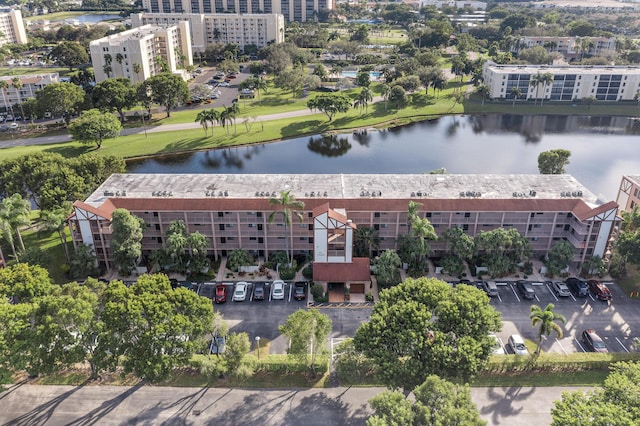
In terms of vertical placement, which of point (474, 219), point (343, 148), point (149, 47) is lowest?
point (343, 148)

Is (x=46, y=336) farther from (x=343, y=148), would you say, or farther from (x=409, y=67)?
(x=409, y=67)

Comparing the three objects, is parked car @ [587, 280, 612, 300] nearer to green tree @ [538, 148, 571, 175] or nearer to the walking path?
green tree @ [538, 148, 571, 175]

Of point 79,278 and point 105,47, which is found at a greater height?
point 105,47

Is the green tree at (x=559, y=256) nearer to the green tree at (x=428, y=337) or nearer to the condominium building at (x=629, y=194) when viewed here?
the condominium building at (x=629, y=194)

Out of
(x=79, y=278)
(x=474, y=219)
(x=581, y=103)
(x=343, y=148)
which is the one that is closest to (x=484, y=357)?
(x=474, y=219)

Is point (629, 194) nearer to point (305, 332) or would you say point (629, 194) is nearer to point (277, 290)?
point (277, 290)

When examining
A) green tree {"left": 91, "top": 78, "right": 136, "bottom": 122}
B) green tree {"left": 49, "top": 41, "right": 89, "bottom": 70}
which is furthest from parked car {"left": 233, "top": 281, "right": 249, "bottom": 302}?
green tree {"left": 49, "top": 41, "right": 89, "bottom": 70}

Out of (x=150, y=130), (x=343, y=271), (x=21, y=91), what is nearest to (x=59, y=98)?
(x=150, y=130)
